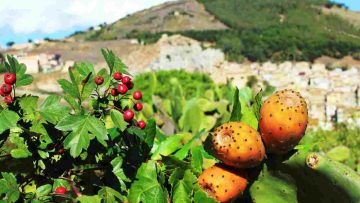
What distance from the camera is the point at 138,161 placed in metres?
1.33

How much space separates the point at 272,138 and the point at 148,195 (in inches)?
11.6

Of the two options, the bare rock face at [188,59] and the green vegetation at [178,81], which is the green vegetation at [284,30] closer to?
the bare rock face at [188,59]

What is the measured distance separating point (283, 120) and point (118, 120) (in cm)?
36

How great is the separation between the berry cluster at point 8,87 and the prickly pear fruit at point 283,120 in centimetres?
54

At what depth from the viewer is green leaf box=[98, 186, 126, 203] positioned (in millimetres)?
1180

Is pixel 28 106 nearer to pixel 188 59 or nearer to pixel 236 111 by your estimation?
pixel 236 111

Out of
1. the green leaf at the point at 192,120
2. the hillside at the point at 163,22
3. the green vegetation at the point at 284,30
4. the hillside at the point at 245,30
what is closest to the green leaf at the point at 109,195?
the green leaf at the point at 192,120

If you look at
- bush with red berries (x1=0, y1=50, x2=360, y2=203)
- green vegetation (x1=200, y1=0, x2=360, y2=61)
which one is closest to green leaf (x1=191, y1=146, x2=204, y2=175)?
bush with red berries (x1=0, y1=50, x2=360, y2=203)

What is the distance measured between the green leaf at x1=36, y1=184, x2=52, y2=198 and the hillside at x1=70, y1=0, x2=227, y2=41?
83.9 m

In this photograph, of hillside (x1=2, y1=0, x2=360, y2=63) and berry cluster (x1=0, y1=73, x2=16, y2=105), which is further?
hillside (x1=2, y1=0, x2=360, y2=63)

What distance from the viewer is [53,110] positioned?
121 cm

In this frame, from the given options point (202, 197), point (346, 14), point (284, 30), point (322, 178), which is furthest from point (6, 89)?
point (346, 14)

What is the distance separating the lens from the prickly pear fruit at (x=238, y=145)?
3.77 ft

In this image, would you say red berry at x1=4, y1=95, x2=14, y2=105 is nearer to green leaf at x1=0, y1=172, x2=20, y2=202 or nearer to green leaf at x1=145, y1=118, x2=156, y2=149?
green leaf at x1=0, y1=172, x2=20, y2=202
